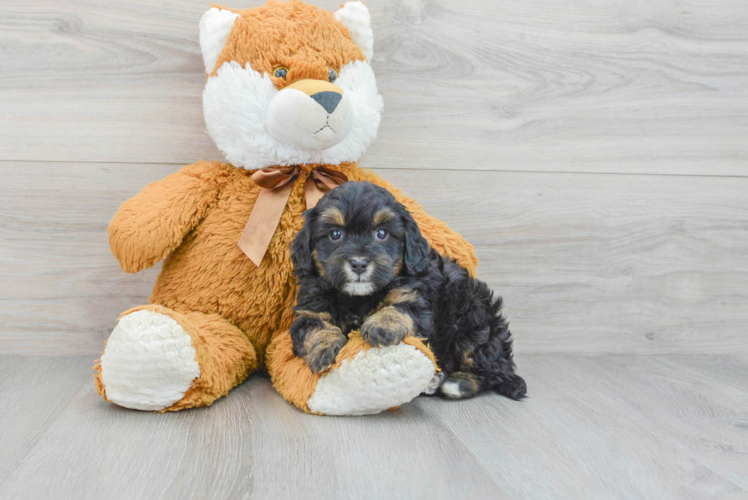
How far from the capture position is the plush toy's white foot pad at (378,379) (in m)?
1.30

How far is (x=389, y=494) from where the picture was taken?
1.04 meters

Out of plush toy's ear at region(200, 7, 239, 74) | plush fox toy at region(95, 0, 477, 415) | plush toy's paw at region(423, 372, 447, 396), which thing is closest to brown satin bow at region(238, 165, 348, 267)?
plush fox toy at region(95, 0, 477, 415)

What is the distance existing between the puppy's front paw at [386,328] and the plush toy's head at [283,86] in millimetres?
500

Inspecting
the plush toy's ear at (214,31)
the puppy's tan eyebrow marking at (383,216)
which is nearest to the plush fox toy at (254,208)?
the plush toy's ear at (214,31)

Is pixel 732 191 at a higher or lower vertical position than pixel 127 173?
higher

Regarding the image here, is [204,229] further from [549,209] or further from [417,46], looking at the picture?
[549,209]

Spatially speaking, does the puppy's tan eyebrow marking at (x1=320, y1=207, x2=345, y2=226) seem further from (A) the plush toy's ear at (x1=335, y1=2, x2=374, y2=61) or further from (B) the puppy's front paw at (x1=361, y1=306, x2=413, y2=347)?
(A) the plush toy's ear at (x1=335, y1=2, x2=374, y2=61)

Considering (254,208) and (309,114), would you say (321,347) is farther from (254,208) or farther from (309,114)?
(309,114)

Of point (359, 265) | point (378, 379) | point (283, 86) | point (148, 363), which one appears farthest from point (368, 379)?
point (283, 86)

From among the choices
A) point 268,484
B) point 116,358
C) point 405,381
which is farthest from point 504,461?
point 116,358

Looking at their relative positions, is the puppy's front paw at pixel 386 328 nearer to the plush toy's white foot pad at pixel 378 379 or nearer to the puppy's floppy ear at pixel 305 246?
the plush toy's white foot pad at pixel 378 379

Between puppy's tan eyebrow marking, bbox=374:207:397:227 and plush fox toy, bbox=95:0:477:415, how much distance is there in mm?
287

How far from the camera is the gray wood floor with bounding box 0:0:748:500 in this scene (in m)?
1.51

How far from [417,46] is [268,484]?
4.81 ft
